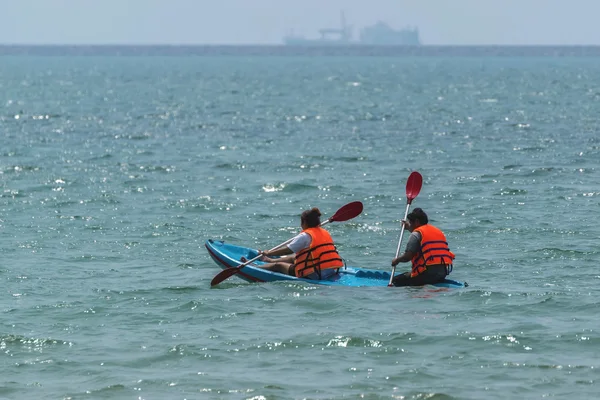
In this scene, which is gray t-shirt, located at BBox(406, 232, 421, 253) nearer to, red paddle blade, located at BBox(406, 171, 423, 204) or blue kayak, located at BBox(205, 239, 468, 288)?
blue kayak, located at BBox(205, 239, 468, 288)

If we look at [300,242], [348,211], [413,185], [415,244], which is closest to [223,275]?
[300,242]

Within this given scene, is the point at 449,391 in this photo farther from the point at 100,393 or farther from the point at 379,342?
the point at 100,393

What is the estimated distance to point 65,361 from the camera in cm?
1311

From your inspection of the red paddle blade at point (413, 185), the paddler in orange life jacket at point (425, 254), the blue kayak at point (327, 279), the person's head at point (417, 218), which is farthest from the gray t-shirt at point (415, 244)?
the red paddle blade at point (413, 185)

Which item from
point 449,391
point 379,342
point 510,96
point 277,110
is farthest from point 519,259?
point 510,96

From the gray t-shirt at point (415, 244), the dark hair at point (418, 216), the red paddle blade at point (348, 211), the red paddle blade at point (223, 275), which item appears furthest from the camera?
the red paddle blade at point (348, 211)

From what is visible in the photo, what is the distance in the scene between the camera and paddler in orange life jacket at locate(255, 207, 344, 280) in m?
16.6

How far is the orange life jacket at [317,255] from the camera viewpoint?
16.6 meters

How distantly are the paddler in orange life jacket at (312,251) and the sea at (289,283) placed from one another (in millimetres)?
383

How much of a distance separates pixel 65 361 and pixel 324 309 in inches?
148

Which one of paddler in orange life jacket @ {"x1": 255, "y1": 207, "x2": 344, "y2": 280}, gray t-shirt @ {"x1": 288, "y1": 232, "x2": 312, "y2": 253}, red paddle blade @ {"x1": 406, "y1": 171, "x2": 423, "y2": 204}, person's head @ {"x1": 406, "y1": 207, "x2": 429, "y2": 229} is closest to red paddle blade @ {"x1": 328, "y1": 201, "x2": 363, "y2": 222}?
red paddle blade @ {"x1": 406, "y1": 171, "x2": 423, "y2": 204}

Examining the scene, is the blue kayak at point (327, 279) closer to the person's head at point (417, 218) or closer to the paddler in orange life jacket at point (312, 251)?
the paddler in orange life jacket at point (312, 251)

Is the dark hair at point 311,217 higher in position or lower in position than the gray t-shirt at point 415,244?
higher

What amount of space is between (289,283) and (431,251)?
2134 millimetres
